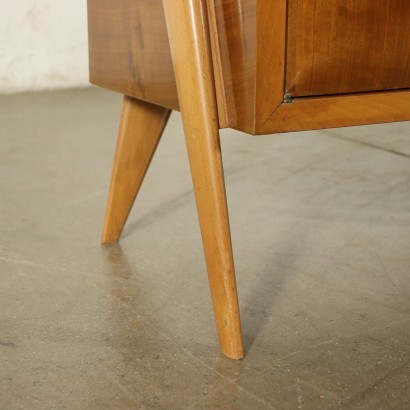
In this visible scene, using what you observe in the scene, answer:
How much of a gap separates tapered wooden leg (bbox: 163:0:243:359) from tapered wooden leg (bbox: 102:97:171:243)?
0.39 m

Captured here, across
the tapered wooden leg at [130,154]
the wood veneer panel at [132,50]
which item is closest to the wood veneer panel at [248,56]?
the wood veneer panel at [132,50]

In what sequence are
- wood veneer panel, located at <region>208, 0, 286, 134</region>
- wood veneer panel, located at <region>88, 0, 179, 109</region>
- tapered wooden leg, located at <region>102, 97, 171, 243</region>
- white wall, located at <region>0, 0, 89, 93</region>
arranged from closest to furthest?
wood veneer panel, located at <region>208, 0, 286, 134</region>, wood veneer panel, located at <region>88, 0, 179, 109</region>, tapered wooden leg, located at <region>102, 97, 171, 243</region>, white wall, located at <region>0, 0, 89, 93</region>

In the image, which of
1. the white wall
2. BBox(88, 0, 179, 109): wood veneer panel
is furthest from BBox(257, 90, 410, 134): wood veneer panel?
the white wall

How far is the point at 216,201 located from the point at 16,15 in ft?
8.37

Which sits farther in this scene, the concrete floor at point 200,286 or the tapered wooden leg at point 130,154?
the tapered wooden leg at point 130,154

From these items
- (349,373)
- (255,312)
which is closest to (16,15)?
(255,312)

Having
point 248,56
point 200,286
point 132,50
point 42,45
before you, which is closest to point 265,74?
point 248,56

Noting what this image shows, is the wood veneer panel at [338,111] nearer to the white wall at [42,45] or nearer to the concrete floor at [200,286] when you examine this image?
the concrete floor at [200,286]

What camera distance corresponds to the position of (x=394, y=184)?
1.79m

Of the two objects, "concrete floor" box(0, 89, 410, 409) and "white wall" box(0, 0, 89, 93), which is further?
"white wall" box(0, 0, 89, 93)

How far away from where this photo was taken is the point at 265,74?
869mm

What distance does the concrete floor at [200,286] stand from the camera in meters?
0.90

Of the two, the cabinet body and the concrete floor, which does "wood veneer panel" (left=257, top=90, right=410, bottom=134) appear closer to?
the cabinet body

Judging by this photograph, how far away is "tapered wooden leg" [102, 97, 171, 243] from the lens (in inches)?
52.0
